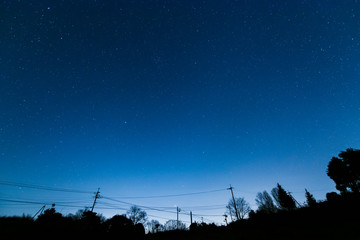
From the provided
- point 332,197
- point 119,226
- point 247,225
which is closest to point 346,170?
point 332,197

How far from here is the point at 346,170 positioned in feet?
118

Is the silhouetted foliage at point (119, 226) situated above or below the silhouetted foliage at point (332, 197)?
below

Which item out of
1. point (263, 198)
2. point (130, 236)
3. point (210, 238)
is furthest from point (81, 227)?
point (263, 198)

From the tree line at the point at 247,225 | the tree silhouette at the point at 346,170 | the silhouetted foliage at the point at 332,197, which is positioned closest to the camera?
the tree line at the point at 247,225

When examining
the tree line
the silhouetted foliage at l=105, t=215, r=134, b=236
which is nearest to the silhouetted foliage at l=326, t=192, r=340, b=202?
the tree line

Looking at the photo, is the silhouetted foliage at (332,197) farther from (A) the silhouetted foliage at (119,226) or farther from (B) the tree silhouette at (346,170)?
(A) the silhouetted foliage at (119,226)

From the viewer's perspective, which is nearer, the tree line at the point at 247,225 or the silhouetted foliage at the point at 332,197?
the tree line at the point at 247,225

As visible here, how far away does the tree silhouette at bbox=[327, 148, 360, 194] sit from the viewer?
3410 centimetres

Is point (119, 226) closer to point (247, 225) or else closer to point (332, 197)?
point (247, 225)

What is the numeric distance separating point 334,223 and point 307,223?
2536 mm

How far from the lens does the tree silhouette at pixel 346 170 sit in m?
34.1

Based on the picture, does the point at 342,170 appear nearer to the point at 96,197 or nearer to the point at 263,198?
the point at 263,198

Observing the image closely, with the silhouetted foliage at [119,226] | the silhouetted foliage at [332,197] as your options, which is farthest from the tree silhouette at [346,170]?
the silhouetted foliage at [119,226]

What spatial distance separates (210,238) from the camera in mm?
20562
